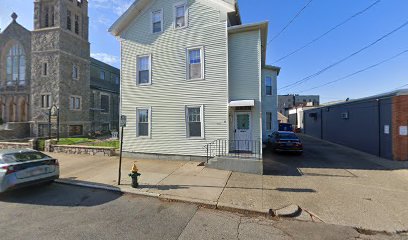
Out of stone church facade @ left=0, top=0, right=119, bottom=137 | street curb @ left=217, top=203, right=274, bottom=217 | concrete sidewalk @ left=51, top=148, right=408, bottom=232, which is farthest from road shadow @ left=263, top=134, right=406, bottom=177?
stone church facade @ left=0, top=0, right=119, bottom=137

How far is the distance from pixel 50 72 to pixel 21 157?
912 inches

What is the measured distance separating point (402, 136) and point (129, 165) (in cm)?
1480

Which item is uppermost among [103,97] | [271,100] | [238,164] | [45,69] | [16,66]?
[16,66]

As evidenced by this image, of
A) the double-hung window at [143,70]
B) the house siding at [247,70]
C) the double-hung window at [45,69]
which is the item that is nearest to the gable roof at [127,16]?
the double-hung window at [143,70]

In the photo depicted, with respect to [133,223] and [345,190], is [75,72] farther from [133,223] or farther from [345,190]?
[345,190]

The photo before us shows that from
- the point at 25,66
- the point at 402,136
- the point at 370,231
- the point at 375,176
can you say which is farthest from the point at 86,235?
the point at 25,66

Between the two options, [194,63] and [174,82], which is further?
[174,82]

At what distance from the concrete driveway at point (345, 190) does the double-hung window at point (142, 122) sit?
7.17 meters

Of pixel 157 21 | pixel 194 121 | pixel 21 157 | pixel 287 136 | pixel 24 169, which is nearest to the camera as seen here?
pixel 24 169

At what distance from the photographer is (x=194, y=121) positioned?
37.5 feet

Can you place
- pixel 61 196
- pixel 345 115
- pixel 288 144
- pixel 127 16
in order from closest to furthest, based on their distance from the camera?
pixel 61 196
pixel 127 16
pixel 288 144
pixel 345 115

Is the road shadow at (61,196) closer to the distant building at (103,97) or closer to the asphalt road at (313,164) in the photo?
the asphalt road at (313,164)

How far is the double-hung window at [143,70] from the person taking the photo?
40.9ft

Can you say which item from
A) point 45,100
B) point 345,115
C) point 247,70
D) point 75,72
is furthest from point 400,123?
point 45,100
